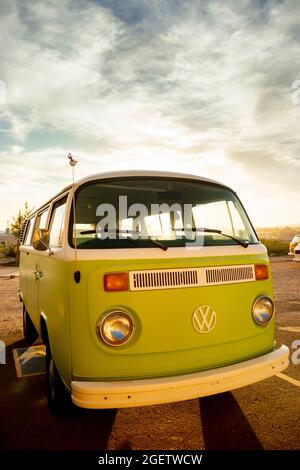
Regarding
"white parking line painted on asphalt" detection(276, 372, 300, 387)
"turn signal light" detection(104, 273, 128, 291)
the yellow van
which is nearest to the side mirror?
the yellow van

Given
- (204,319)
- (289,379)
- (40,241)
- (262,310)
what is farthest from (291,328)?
(40,241)

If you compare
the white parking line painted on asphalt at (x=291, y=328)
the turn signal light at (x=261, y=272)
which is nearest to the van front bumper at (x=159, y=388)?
the turn signal light at (x=261, y=272)

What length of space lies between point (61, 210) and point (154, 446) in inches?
88.7

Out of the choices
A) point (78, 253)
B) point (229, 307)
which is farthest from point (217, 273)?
point (78, 253)

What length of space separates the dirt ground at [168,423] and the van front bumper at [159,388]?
0.59m

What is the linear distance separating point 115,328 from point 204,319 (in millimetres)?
721

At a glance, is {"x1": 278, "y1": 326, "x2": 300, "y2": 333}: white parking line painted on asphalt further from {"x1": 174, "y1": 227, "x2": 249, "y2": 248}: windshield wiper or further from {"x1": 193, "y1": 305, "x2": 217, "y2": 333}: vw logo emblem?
{"x1": 193, "y1": 305, "x2": 217, "y2": 333}: vw logo emblem

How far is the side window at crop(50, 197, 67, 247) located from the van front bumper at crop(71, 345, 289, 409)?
4.28 feet

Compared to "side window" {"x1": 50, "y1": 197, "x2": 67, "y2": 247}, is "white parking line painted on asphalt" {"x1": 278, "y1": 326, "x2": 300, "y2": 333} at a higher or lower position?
lower

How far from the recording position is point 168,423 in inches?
126

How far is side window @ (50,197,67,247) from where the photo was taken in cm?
325

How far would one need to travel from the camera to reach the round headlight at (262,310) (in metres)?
3.04

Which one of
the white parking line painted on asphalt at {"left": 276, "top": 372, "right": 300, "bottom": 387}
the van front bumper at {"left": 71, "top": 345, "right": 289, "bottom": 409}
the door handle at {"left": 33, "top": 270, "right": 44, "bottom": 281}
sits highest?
the door handle at {"left": 33, "top": 270, "right": 44, "bottom": 281}

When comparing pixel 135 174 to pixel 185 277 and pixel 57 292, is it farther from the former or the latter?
pixel 57 292
